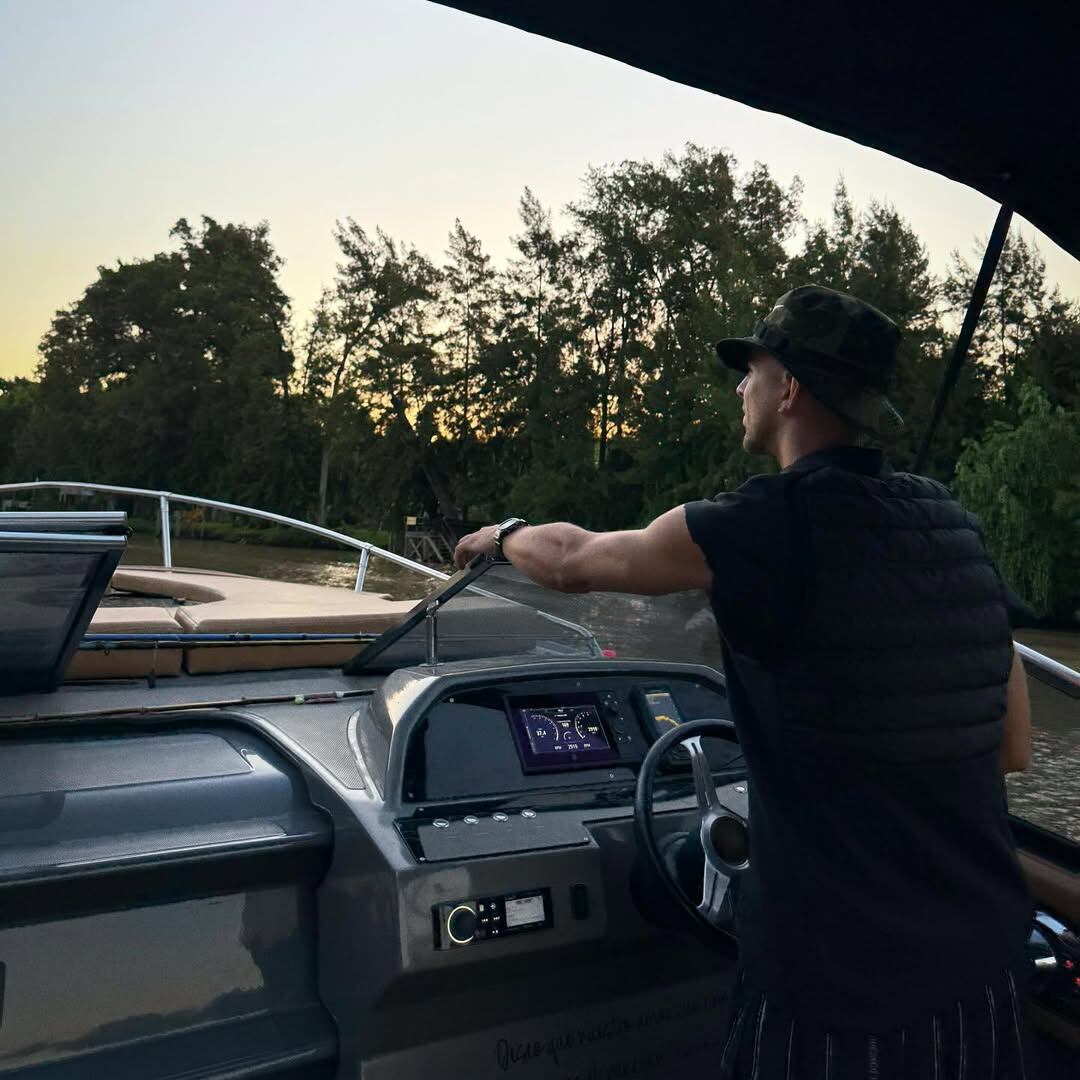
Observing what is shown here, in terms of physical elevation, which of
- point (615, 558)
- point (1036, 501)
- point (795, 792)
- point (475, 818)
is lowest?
point (475, 818)

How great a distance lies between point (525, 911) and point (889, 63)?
1559mm

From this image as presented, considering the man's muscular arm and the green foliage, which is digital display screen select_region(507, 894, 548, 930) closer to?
the man's muscular arm

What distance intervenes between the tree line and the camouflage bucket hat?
2292cm

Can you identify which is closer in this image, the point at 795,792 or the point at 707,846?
the point at 795,792

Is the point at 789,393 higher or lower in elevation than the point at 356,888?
higher

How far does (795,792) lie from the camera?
4.43 feet

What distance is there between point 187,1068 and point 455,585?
1088mm

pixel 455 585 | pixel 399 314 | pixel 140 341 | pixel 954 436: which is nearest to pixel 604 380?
pixel 399 314

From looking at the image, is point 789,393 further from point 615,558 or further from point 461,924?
point 461,924

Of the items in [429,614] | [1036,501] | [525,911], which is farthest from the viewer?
[1036,501]

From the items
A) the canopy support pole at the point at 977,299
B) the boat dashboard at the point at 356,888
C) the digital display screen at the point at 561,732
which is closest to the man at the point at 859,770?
the canopy support pole at the point at 977,299

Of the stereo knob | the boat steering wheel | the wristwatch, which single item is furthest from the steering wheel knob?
the wristwatch

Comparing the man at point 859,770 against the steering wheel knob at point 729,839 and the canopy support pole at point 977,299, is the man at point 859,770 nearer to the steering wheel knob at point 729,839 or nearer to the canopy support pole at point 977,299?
the canopy support pole at point 977,299

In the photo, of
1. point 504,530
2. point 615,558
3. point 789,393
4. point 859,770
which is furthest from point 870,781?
point 504,530
